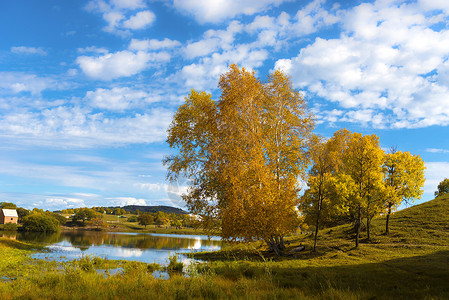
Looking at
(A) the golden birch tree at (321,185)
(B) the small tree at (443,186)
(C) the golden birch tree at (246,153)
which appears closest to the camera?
(C) the golden birch tree at (246,153)

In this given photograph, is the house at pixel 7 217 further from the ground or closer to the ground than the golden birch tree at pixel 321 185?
closer to the ground

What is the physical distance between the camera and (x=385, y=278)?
1507 centimetres

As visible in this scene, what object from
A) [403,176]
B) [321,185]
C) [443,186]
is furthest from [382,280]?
[443,186]

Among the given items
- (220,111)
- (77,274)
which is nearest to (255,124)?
(220,111)

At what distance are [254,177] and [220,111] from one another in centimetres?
761

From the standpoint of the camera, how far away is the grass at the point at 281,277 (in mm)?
10523

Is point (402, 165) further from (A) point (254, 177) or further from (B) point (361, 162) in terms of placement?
(A) point (254, 177)

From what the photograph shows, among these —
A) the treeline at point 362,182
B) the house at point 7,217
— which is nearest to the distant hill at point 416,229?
the treeline at point 362,182

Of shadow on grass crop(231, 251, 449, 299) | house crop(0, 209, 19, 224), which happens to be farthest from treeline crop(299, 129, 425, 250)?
house crop(0, 209, 19, 224)

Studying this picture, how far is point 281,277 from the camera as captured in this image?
622 inches

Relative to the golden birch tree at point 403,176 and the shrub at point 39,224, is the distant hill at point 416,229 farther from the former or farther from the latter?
the shrub at point 39,224

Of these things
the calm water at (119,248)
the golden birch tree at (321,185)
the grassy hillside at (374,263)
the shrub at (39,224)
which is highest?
the golden birch tree at (321,185)

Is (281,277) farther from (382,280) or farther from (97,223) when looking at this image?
(97,223)

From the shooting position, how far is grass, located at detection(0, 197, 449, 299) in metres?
10.5
